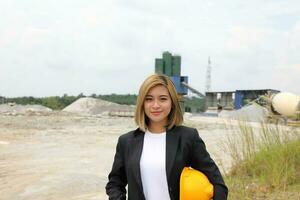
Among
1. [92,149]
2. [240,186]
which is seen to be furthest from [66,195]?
[92,149]

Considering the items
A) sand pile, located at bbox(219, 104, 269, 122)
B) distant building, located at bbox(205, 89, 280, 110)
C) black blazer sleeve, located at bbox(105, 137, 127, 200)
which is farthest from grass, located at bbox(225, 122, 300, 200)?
distant building, located at bbox(205, 89, 280, 110)

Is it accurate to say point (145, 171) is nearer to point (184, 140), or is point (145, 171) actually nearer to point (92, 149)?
point (184, 140)

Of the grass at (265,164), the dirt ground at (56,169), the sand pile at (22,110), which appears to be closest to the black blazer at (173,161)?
the grass at (265,164)

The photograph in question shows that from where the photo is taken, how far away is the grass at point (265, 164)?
5.92m

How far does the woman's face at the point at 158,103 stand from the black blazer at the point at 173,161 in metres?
0.09

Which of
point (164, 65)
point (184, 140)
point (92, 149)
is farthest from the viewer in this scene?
point (164, 65)

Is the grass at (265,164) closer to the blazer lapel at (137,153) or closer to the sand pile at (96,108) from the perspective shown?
the blazer lapel at (137,153)

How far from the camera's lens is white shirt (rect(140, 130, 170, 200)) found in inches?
88.1

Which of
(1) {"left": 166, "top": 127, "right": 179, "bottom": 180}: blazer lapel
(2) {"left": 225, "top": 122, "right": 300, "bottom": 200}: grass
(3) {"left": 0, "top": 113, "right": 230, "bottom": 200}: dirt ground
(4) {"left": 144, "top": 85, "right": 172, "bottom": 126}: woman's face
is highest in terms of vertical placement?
(4) {"left": 144, "top": 85, "right": 172, "bottom": 126}: woman's face

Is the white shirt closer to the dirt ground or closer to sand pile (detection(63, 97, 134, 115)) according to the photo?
the dirt ground

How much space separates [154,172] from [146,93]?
41 cm

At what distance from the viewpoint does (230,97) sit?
46.0 m

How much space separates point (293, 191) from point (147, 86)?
4225 millimetres

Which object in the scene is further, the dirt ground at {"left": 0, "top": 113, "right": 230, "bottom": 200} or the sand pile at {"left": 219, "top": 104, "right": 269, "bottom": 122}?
the sand pile at {"left": 219, "top": 104, "right": 269, "bottom": 122}
